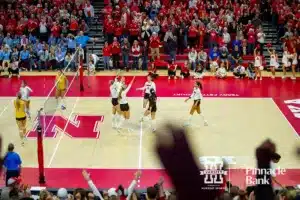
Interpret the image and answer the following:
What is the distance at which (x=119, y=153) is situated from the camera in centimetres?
1655

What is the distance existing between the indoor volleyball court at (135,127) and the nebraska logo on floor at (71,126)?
0.11ft

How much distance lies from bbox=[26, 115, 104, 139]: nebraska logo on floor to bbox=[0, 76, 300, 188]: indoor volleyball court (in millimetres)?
33

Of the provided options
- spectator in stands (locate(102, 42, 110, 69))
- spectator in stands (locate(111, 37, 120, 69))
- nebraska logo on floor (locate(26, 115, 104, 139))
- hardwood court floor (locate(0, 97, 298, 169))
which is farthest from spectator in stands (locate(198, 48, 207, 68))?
nebraska logo on floor (locate(26, 115, 104, 139))

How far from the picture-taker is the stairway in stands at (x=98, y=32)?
98.1ft

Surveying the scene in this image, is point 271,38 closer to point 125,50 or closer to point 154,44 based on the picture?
point 154,44

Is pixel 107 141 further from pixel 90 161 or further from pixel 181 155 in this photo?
pixel 181 155

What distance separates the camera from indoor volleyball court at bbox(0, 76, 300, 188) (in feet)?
49.6

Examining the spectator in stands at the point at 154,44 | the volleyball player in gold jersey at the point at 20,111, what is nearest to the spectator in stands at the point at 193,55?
the spectator in stands at the point at 154,44

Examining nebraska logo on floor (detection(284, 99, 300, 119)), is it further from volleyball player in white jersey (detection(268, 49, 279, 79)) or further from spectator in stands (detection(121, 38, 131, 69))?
spectator in stands (detection(121, 38, 131, 69))

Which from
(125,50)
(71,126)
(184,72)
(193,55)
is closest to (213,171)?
(71,126)

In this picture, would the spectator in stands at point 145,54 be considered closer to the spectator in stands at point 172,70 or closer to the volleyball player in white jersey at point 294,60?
the spectator in stands at point 172,70

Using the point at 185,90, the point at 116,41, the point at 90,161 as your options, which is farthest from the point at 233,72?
the point at 90,161

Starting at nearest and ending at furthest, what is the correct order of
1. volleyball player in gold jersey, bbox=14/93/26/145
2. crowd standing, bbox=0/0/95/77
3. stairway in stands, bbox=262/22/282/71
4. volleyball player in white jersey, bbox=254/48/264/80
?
volleyball player in gold jersey, bbox=14/93/26/145 < volleyball player in white jersey, bbox=254/48/264/80 < crowd standing, bbox=0/0/95/77 < stairway in stands, bbox=262/22/282/71

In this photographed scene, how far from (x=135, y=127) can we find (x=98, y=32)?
13.4 metres
